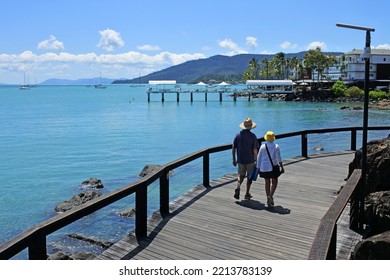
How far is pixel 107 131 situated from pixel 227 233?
4666 centimetres

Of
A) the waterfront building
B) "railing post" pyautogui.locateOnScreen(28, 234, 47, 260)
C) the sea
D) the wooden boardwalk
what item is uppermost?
the waterfront building

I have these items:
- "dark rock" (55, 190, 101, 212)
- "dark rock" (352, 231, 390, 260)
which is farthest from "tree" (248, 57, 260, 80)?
"dark rock" (352, 231, 390, 260)

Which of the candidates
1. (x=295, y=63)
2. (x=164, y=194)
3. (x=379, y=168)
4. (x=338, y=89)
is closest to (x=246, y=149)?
(x=164, y=194)

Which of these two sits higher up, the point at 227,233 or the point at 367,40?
the point at 367,40

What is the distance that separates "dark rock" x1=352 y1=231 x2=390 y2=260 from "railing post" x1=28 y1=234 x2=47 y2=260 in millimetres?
3452

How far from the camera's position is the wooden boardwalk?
18.6 feet

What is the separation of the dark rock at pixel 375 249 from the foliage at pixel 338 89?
105m

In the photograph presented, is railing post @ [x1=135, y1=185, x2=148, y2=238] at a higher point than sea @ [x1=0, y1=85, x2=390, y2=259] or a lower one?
higher

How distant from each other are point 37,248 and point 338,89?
107 meters

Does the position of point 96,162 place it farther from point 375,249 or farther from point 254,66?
point 254,66

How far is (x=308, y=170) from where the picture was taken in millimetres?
11391

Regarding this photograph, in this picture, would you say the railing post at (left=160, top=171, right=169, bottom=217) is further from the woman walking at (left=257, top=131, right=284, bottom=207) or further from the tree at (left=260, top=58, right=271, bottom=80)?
the tree at (left=260, top=58, right=271, bottom=80)

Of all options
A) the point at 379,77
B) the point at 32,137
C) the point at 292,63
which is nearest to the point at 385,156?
the point at 32,137

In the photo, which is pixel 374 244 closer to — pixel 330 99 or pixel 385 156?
pixel 385 156
